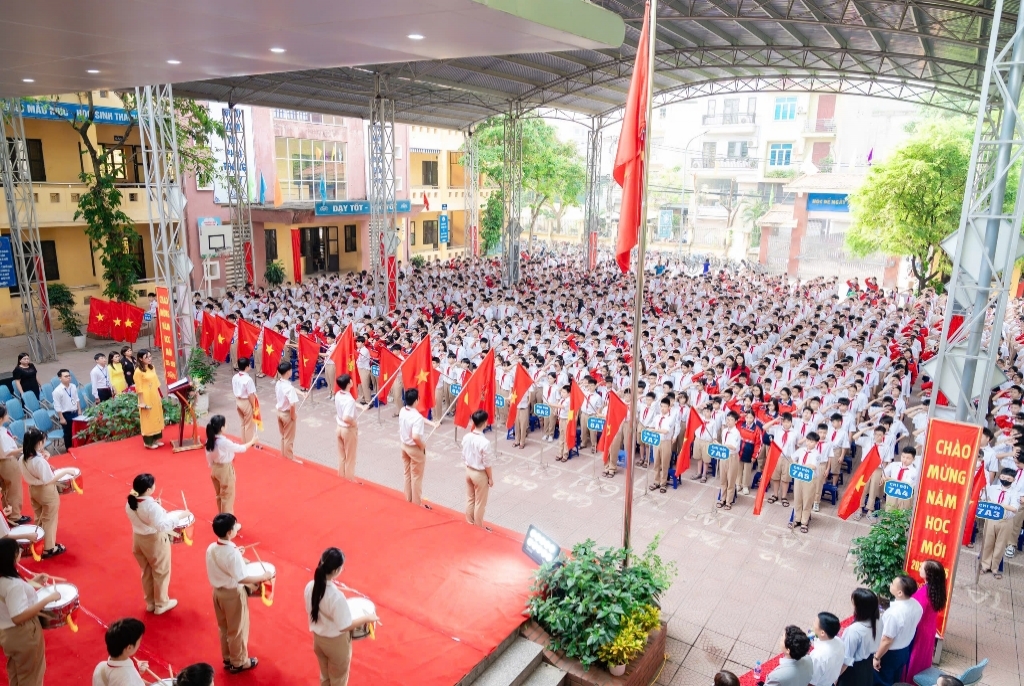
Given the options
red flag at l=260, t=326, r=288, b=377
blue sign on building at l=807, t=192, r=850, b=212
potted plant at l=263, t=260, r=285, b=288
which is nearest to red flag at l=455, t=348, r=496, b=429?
red flag at l=260, t=326, r=288, b=377

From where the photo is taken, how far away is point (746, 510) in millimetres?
8953

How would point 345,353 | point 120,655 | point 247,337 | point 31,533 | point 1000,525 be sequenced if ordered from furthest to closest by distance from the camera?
1. point 247,337
2. point 345,353
3. point 1000,525
4. point 31,533
5. point 120,655

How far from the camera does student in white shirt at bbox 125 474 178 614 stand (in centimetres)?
522

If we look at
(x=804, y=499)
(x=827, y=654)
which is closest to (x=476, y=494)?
(x=827, y=654)

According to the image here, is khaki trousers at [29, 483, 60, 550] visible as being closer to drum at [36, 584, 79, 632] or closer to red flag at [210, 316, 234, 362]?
drum at [36, 584, 79, 632]

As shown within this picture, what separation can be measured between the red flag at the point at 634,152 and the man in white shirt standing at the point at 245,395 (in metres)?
5.28

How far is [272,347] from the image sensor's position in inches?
523

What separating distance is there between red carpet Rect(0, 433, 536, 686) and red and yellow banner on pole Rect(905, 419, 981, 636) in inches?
134

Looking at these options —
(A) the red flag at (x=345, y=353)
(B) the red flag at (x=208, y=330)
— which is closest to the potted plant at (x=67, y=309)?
(B) the red flag at (x=208, y=330)

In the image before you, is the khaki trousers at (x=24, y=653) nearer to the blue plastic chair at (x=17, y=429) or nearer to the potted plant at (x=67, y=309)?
the blue plastic chair at (x=17, y=429)

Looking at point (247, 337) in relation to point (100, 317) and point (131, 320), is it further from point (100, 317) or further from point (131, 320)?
point (100, 317)

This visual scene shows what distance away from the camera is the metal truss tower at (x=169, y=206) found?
1160cm

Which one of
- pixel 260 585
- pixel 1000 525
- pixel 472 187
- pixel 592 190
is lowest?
pixel 1000 525

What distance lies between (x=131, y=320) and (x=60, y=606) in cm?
1323
